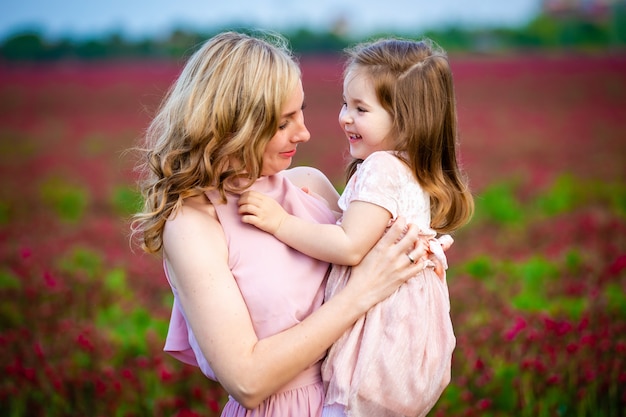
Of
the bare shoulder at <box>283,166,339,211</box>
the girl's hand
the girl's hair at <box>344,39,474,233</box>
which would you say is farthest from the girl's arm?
the bare shoulder at <box>283,166,339,211</box>

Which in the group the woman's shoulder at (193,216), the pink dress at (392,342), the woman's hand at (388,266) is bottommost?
the pink dress at (392,342)

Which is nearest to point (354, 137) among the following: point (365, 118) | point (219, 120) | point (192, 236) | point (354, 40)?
point (365, 118)

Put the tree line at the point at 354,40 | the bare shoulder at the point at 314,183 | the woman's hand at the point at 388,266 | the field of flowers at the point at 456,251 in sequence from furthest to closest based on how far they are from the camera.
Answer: the tree line at the point at 354,40, the field of flowers at the point at 456,251, the bare shoulder at the point at 314,183, the woman's hand at the point at 388,266

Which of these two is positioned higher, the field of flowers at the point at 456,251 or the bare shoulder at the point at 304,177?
the bare shoulder at the point at 304,177

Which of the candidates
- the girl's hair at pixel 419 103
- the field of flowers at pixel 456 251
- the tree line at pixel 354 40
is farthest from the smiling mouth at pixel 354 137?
the tree line at pixel 354 40

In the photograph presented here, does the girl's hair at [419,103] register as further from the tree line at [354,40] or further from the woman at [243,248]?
the tree line at [354,40]

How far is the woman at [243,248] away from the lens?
1806 mm

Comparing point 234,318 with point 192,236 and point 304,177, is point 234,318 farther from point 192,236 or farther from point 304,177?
point 304,177

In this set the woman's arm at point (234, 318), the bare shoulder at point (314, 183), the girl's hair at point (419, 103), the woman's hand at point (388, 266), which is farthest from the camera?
the bare shoulder at point (314, 183)

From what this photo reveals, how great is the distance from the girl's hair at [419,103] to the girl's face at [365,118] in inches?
0.7

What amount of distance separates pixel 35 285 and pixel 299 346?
349 centimetres

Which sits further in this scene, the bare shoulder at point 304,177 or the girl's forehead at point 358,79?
the bare shoulder at point 304,177

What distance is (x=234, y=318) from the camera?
1.80m

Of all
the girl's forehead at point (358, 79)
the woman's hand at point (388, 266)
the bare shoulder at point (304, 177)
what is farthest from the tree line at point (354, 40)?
the woman's hand at point (388, 266)
